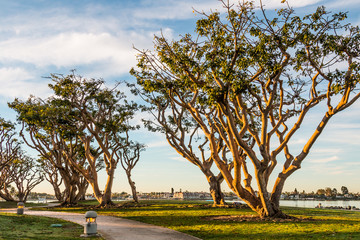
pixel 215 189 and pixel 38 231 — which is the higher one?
pixel 215 189

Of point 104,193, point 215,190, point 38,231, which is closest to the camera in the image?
point 38,231

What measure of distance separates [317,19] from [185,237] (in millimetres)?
13103

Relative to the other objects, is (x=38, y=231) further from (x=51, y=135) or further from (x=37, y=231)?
(x=51, y=135)

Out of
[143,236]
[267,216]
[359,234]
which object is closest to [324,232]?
[359,234]

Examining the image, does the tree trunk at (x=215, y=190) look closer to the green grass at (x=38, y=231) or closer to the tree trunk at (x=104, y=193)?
the tree trunk at (x=104, y=193)

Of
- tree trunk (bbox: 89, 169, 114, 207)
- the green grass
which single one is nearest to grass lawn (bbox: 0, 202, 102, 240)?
the green grass

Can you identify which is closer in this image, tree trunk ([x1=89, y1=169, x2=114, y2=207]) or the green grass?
the green grass

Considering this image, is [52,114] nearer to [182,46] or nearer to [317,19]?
[182,46]

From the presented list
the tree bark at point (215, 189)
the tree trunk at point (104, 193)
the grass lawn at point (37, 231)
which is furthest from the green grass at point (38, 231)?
the tree bark at point (215, 189)

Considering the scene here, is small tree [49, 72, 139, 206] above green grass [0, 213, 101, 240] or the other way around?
above

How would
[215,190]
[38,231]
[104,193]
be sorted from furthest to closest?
[104,193] → [215,190] → [38,231]

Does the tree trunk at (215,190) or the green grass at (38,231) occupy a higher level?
the tree trunk at (215,190)

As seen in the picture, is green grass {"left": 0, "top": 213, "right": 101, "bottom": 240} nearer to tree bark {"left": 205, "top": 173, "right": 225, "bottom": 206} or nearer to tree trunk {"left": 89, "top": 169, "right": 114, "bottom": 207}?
tree trunk {"left": 89, "top": 169, "right": 114, "bottom": 207}

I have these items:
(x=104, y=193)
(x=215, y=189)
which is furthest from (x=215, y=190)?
(x=104, y=193)
